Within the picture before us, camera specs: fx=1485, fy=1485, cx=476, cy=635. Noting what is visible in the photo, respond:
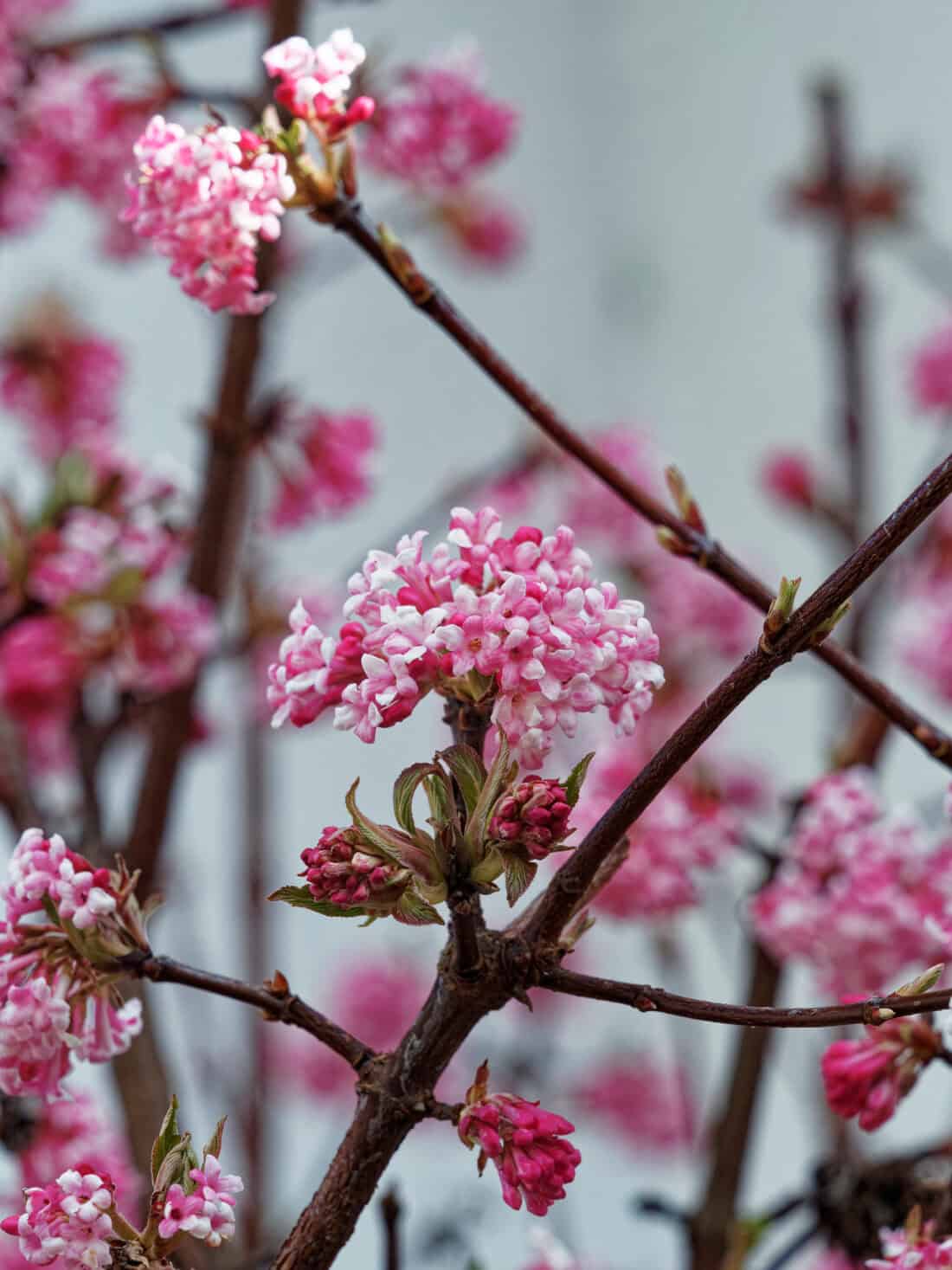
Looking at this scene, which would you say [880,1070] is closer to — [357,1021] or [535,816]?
[535,816]

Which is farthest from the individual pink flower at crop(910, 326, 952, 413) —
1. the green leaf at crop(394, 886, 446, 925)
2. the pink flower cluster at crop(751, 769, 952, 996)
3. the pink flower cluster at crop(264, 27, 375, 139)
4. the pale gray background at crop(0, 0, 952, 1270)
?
the green leaf at crop(394, 886, 446, 925)

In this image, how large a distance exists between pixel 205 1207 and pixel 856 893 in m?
0.29

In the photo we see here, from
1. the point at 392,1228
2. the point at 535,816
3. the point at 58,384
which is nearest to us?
the point at 535,816

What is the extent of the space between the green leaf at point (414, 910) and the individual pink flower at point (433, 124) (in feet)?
1.38

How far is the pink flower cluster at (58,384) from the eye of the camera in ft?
2.80

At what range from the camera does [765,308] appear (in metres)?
1.92

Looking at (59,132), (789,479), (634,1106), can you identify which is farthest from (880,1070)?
(634,1106)

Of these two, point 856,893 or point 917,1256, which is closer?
point 917,1256

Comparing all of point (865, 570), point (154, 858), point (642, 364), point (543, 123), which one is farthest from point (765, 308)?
point (865, 570)

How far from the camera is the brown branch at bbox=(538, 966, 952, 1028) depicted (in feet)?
0.90

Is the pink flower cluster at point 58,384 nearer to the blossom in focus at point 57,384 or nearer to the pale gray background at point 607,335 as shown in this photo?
the blossom in focus at point 57,384

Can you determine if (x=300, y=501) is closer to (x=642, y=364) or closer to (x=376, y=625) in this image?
(x=376, y=625)

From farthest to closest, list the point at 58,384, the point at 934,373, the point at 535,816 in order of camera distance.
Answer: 1. the point at 934,373
2. the point at 58,384
3. the point at 535,816

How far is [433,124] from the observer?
635mm
